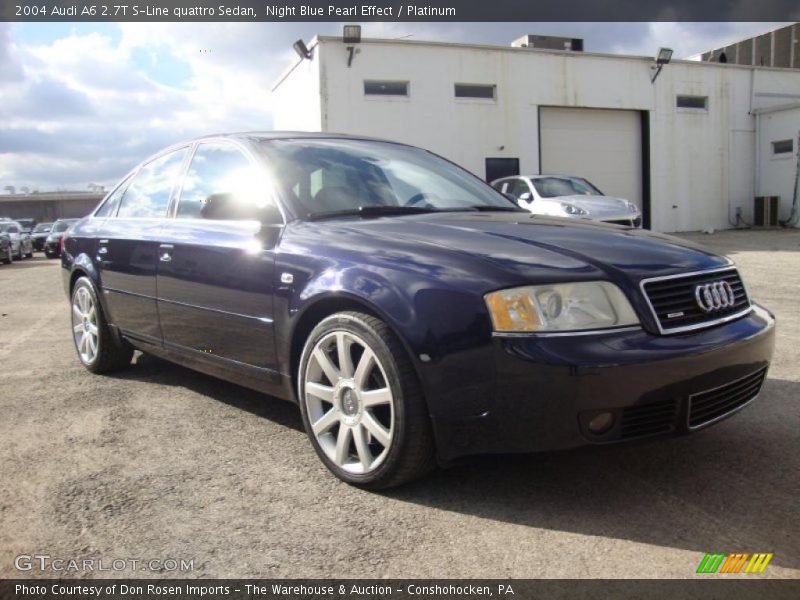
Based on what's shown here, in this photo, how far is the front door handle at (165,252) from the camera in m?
3.80

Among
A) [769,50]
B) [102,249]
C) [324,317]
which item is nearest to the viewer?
[324,317]

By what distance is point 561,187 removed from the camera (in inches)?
500

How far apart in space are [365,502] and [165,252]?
1994mm

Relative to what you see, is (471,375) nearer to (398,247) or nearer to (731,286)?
(398,247)

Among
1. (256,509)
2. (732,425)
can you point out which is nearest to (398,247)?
(256,509)

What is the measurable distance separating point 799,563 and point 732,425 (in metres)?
1.33

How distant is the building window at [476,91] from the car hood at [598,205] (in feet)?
25.1

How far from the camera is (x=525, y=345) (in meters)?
2.26

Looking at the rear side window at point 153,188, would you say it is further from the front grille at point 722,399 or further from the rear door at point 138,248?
the front grille at point 722,399

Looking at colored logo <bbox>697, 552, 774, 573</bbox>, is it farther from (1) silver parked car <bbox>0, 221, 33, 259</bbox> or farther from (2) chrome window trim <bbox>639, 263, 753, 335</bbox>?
(1) silver parked car <bbox>0, 221, 33, 259</bbox>

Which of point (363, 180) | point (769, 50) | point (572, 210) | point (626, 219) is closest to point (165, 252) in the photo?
point (363, 180)

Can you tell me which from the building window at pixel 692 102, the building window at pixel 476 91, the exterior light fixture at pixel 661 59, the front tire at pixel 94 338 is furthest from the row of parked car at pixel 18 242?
the building window at pixel 692 102

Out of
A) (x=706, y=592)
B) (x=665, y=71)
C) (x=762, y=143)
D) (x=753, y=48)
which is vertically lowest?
(x=706, y=592)

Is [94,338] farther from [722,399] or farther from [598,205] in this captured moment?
[598,205]
